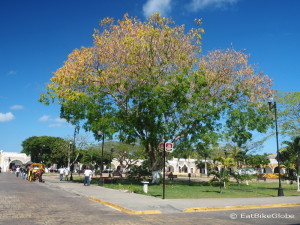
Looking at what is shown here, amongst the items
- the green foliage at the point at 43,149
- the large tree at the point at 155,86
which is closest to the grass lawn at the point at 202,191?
the large tree at the point at 155,86

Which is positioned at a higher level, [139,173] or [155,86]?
[155,86]

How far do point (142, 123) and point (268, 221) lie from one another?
16781 millimetres

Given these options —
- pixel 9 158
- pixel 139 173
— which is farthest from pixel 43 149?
pixel 139 173

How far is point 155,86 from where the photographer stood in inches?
928

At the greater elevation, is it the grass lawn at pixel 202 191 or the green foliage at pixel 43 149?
the green foliage at pixel 43 149

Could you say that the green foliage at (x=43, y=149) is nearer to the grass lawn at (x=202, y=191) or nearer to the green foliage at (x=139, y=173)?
the green foliage at (x=139, y=173)

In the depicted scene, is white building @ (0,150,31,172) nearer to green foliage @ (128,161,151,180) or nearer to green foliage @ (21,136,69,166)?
green foliage @ (21,136,69,166)

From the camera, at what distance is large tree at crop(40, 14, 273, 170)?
77.6 ft

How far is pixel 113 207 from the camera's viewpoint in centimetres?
1184

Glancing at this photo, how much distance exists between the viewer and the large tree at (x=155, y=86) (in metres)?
23.7

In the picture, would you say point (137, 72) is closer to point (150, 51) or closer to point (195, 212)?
point (150, 51)

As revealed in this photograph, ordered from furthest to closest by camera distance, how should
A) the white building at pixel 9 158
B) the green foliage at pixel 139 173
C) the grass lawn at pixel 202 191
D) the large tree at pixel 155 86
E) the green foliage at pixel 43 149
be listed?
the white building at pixel 9 158
the green foliage at pixel 43 149
the green foliage at pixel 139 173
the large tree at pixel 155 86
the grass lawn at pixel 202 191

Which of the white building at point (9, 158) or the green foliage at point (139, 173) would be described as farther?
the white building at point (9, 158)

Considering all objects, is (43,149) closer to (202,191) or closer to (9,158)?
(9,158)
